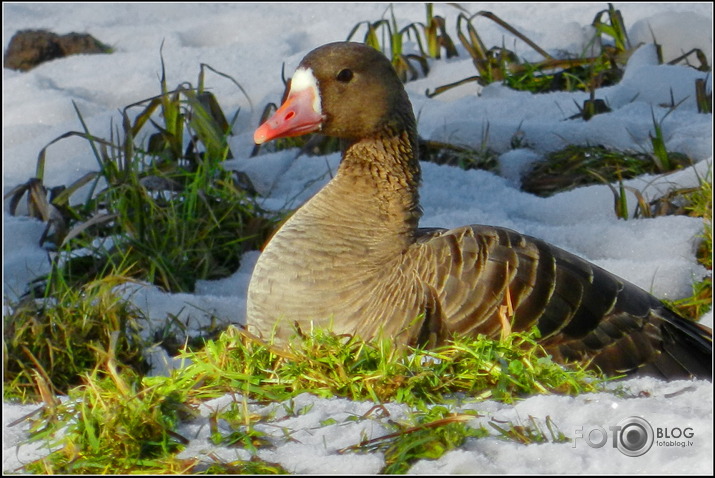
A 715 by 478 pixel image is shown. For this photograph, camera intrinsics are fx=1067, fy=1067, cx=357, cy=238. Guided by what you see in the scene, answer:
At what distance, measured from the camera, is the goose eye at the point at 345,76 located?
4.50 meters

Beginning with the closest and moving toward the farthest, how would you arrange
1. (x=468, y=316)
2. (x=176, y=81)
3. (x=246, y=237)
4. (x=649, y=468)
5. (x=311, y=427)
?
1. (x=649, y=468)
2. (x=311, y=427)
3. (x=468, y=316)
4. (x=246, y=237)
5. (x=176, y=81)

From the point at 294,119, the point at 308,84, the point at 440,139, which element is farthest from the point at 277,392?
the point at 440,139

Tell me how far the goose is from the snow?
704 mm

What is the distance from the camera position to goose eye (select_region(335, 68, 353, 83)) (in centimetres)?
450

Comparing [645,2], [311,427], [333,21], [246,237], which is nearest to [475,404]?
[311,427]

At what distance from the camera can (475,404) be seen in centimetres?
293

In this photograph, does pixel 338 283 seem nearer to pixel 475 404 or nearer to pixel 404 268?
pixel 404 268

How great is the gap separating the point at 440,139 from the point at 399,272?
3021 mm

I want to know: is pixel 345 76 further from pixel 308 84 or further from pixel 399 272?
pixel 399 272

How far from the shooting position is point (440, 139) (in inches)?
274

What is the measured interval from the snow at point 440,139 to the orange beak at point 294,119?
3.66ft

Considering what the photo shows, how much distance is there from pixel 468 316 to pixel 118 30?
6.10 meters

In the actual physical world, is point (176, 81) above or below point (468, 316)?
above

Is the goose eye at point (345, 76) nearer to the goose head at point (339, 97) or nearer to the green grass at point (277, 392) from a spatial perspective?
the goose head at point (339, 97)
